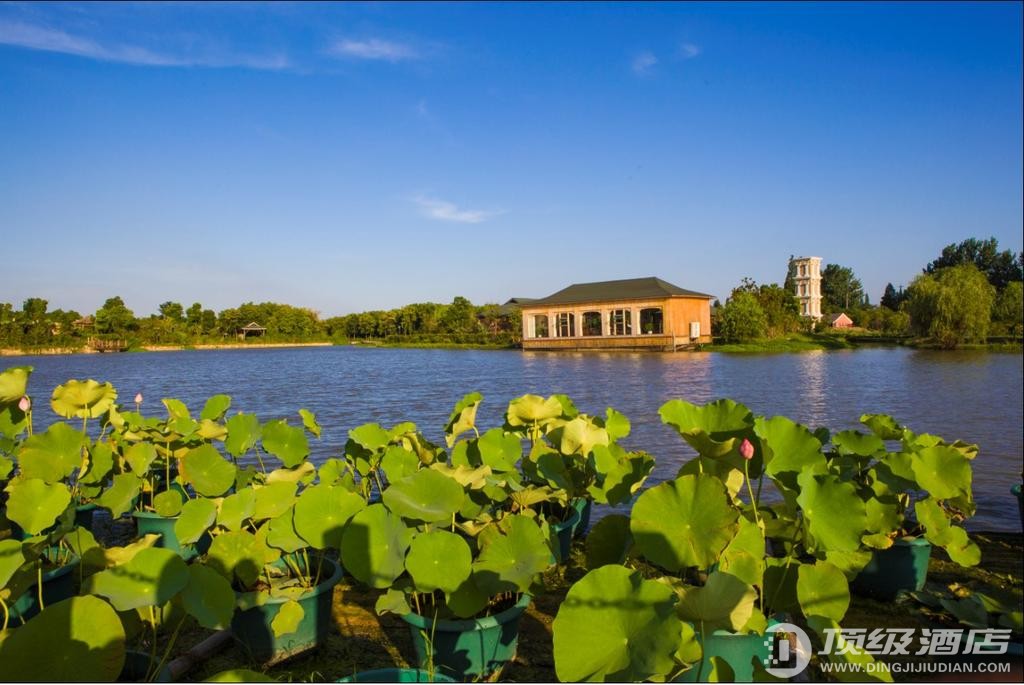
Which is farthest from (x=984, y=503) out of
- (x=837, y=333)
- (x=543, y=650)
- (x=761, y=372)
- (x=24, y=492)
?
(x=837, y=333)

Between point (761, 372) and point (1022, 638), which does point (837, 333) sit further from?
point (1022, 638)

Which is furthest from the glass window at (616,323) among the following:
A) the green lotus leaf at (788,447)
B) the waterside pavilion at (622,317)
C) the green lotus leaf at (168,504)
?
the green lotus leaf at (788,447)

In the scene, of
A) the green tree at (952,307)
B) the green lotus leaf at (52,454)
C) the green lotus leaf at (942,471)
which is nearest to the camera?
the green lotus leaf at (942,471)

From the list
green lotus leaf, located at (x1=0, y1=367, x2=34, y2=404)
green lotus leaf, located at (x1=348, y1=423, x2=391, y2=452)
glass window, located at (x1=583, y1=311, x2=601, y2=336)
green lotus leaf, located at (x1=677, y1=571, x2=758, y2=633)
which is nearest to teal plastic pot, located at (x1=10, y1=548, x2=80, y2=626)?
green lotus leaf, located at (x1=0, y1=367, x2=34, y2=404)

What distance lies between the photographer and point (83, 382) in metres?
4.15

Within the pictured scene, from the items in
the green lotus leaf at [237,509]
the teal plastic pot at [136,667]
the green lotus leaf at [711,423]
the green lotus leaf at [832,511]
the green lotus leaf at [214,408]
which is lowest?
the teal plastic pot at [136,667]

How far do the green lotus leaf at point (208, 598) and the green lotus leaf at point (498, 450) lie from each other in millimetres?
1558

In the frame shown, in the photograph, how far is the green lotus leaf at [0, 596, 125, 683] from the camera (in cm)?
118

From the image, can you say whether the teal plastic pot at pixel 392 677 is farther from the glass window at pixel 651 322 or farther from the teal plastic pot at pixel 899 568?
the glass window at pixel 651 322

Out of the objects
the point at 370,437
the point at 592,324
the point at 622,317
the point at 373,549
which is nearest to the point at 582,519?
the point at 370,437

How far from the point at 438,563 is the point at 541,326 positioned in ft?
107

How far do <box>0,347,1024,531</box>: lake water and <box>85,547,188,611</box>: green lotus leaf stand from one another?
4.30 metres

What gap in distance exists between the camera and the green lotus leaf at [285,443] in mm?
3215

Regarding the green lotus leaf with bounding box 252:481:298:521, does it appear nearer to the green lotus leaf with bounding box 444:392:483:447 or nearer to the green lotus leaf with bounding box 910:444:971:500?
the green lotus leaf with bounding box 444:392:483:447
